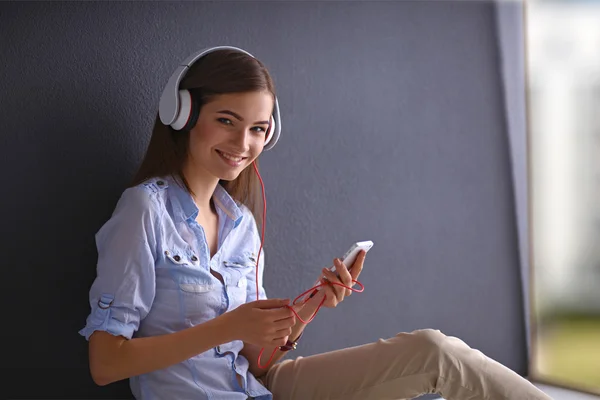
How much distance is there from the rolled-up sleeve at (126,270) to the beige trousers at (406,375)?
0.43 m

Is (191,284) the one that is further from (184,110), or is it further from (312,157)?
(312,157)

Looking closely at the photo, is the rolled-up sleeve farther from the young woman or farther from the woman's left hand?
the woman's left hand

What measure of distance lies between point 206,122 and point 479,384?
84cm

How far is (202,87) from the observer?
167cm

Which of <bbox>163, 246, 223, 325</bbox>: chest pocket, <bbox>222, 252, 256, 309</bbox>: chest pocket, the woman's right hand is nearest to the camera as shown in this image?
the woman's right hand

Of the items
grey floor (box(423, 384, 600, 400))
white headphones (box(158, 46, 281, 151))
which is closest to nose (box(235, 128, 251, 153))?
white headphones (box(158, 46, 281, 151))

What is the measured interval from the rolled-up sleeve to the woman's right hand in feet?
0.66

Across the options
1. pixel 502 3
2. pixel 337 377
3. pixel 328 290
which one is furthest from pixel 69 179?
pixel 502 3

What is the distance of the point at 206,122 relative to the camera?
5.46 ft

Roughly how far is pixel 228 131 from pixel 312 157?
2.02ft

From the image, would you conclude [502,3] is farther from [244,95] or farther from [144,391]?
[144,391]

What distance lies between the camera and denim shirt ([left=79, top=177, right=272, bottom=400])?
1527 millimetres

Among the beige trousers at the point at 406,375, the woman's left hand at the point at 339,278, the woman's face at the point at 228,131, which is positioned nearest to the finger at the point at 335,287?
the woman's left hand at the point at 339,278

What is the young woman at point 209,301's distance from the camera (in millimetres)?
1522
